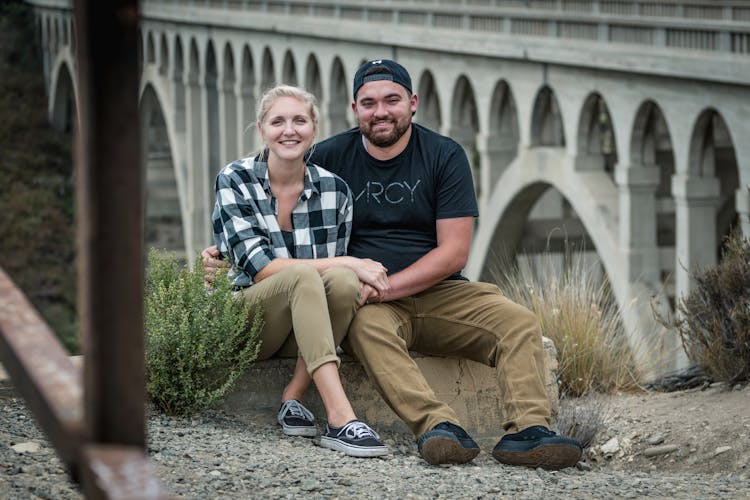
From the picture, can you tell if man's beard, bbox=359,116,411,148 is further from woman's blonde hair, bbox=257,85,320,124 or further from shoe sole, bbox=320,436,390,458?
shoe sole, bbox=320,436,390,458

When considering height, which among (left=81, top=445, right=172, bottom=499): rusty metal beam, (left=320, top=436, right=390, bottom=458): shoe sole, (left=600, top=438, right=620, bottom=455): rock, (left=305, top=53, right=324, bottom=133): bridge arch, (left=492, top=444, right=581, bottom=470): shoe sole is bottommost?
(left=600, top=438, right=620, bottom=455): rock

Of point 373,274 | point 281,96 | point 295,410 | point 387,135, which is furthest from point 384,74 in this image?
point 295,410

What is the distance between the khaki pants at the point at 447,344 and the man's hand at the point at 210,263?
26.7 inches

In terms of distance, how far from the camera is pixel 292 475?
15.3ft

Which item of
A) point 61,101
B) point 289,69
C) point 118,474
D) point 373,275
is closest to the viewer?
point 118,474

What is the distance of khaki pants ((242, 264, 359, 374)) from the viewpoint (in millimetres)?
5160

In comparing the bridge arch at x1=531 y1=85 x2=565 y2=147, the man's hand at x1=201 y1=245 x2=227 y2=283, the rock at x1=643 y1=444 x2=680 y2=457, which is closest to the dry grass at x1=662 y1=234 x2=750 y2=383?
the rock at x1=643 y1=444 x2=680 y2=457

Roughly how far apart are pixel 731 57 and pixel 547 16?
572 centimetres

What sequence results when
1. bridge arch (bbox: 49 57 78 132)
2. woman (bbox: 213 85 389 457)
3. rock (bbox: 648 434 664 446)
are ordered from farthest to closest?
bridge arch (bbox: 49 57 78 132), rock (bbox: 648 434 664 446), woman (bbox: 213 85 389 457)

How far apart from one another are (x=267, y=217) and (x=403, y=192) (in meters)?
0.56

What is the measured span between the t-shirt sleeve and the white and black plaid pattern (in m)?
0.37

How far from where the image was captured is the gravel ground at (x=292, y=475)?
4.47m

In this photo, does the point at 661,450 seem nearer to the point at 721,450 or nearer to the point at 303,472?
the point at 721,450

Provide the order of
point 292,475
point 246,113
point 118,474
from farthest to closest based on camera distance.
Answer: point 246,113 → point 292,475 → point 118,474
